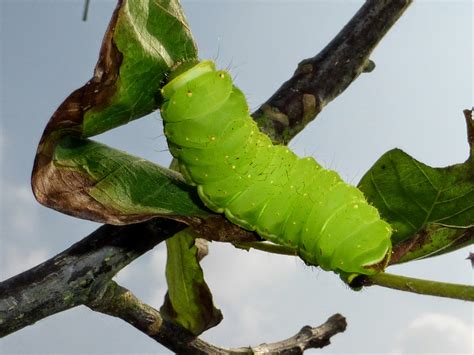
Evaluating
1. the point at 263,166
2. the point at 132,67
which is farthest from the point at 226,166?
the point at 132,67

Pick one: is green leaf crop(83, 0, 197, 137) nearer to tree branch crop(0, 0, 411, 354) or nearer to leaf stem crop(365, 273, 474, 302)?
tree branch crop(0, 0, 411, 354)

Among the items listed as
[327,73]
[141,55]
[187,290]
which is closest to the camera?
[141,55]

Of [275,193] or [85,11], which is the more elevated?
[85,11]

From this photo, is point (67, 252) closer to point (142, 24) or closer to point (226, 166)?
point (226, 166)

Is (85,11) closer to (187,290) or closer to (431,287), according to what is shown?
(187,290)

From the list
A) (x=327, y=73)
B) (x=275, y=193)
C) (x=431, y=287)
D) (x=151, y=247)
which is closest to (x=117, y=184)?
(x=151, y=247)
